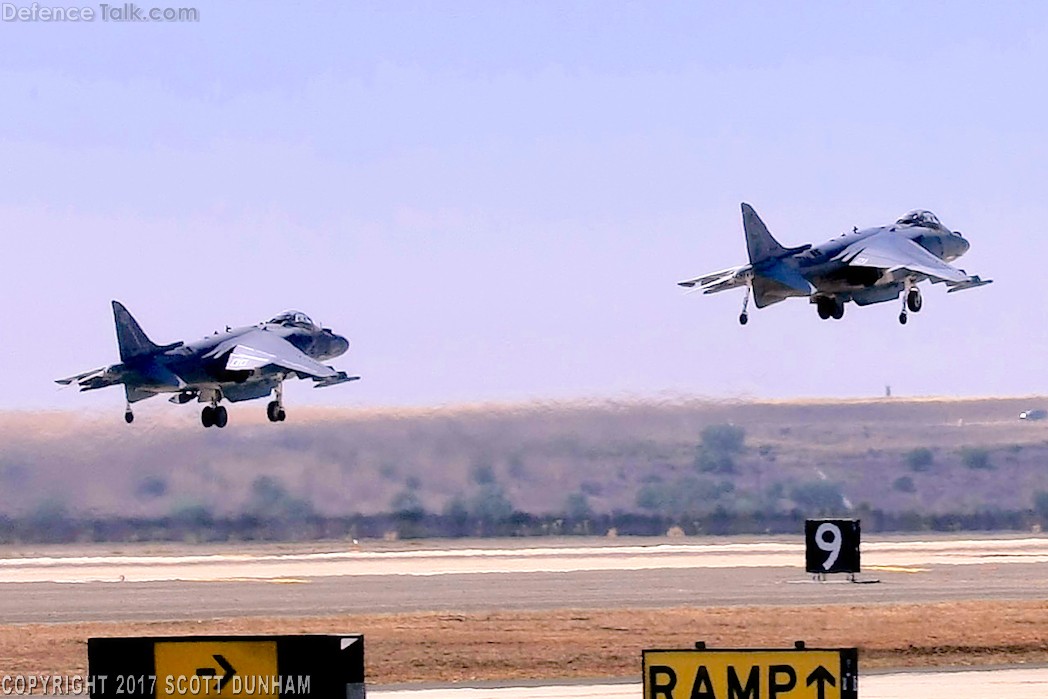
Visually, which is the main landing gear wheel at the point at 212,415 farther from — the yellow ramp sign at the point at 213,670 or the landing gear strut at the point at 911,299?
the yellow ramp sign at the point at 213,670

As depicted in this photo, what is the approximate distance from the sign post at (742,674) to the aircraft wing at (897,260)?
45001 millimetres

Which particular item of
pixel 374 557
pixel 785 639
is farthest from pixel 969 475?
pixel 785 639

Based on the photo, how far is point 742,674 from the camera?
19.7m

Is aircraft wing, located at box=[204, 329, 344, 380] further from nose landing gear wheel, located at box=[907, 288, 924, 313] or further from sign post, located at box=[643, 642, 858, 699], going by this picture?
sign post, located at box=[643, 642, 858, 699]

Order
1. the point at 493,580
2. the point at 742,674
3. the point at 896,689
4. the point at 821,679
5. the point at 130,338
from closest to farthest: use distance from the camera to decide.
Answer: the point at 821,679, the point at 742,674, the point at 896,689, the point at 493,580, the point at 130,338

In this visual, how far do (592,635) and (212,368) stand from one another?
3376cm

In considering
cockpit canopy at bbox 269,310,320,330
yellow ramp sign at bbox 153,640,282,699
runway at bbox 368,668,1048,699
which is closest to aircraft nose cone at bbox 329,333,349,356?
cockpit canopy at bbox 269,310,320,330

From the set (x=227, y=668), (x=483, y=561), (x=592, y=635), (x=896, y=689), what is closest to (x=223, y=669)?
(x=227, y=668)

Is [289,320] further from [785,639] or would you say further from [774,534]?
[785,639]

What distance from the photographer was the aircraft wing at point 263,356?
7631cm

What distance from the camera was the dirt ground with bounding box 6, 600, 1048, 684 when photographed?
140 ft

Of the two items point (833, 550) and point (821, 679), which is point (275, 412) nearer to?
point (833, 550)

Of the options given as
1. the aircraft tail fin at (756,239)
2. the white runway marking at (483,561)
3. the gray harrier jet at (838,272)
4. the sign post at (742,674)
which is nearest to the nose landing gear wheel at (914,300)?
the gray harrier jet at (838,272)

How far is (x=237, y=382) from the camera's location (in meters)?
78.1
